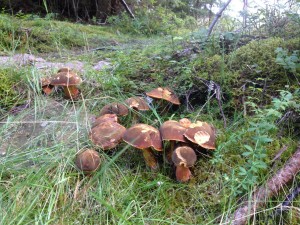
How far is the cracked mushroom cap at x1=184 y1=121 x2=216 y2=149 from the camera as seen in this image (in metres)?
1.72

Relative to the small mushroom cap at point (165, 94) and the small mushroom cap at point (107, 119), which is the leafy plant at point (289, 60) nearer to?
the small mushroom cap at point (165, 94)

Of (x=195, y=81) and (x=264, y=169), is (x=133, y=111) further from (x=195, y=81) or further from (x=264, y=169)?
(x=264, y=169)

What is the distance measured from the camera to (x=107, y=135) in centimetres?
186

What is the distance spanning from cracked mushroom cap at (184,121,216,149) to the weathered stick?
393 millimetres

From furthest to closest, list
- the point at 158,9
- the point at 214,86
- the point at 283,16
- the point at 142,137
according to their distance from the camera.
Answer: the point at 158,9
the point at 283,16
the point at 214,86
the point at 142,137

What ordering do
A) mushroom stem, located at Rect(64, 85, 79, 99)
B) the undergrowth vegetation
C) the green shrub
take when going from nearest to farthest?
the undergrowth vegetation < the green shrub < mushroom stem, located at Rect(64, 85, 79, 99)

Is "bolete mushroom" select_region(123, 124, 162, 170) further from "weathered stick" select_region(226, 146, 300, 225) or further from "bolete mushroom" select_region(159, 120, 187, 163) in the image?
"weathered stick" select_region(226, 146, 300, 225)

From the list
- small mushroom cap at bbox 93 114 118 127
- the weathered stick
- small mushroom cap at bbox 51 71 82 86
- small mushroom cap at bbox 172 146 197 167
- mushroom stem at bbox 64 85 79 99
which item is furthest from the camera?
mushroom stem at bbox 64 85 79 99

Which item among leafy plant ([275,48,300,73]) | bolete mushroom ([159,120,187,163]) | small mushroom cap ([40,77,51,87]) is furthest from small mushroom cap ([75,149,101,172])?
leafy plant ([275,48,300,73])

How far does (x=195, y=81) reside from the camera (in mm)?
2527

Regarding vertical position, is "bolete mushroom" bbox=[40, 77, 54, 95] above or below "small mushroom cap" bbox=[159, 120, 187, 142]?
below

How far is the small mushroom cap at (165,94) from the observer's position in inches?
90.0

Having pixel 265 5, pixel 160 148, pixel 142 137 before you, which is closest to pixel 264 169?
Answer: pixel 160 148

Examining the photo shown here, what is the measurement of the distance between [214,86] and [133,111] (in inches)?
28.9
